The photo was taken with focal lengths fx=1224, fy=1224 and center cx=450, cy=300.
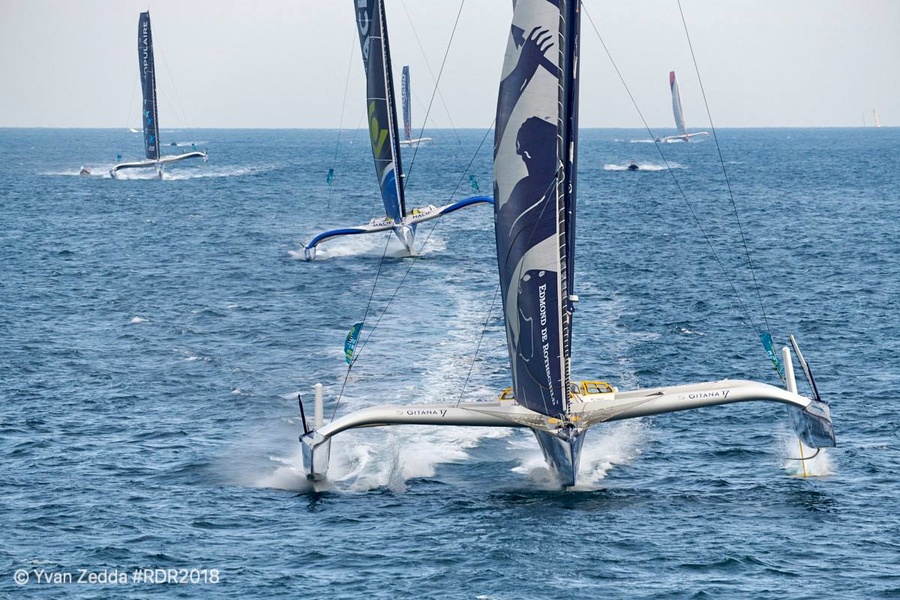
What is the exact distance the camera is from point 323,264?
233 ft

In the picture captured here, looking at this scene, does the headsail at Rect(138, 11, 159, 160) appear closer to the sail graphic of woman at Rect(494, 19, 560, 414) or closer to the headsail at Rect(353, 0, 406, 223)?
the headsail at Rect(353, 0, 406, 223)

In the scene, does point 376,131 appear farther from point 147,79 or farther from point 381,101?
point 147,79

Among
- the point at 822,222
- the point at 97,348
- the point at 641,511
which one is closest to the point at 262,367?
the point at 97,348

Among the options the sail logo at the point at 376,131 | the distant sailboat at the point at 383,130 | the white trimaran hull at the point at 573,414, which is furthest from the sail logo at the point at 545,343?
the sail logo at the point at 376,131

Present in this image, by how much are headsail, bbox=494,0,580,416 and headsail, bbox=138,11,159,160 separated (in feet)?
341

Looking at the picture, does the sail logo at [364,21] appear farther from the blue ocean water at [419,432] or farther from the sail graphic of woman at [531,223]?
the sail graphic of woman at [531,223]

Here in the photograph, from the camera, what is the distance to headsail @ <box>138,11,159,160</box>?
129250mm

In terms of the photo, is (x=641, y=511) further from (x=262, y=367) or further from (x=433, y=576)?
(x=262, y=367)

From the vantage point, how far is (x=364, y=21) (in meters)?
67.2

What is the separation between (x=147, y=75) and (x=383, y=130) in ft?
229

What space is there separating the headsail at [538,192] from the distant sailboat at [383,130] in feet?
115

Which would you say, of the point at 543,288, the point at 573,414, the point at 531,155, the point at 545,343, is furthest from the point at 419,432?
the point at 531,155

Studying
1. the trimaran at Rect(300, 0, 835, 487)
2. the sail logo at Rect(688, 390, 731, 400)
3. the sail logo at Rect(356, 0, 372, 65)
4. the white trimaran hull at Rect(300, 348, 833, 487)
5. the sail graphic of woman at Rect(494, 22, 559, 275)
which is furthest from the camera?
the sail logo at Rect(356, 0, 372, 65)

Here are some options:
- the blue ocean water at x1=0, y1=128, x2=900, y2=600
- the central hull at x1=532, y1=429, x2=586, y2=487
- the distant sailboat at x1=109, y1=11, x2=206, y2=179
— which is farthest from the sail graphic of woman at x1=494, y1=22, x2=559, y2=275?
the distant sailboat at x1=109, y1=11, x2=206, y2=179
